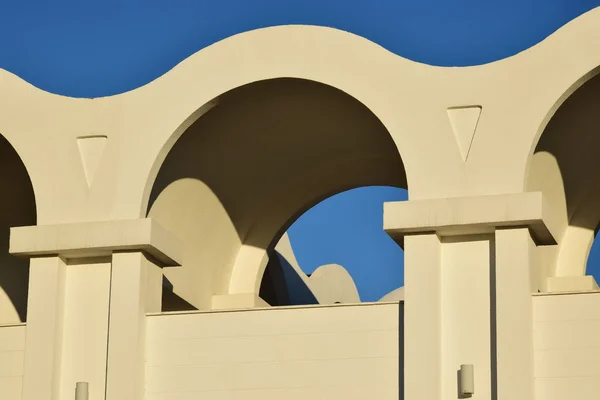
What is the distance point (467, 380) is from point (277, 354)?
2286 millimetres

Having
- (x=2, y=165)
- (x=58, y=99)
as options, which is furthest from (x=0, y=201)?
(x=58, y=99)

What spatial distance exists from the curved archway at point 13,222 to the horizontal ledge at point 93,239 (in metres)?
2.19

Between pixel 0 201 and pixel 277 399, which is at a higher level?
pixel 0 201

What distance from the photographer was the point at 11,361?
1648 cm

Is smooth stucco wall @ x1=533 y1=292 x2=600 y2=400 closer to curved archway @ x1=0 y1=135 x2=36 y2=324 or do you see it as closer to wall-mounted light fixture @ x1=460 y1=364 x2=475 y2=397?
wall-mounted light fixture @ x1=460 y1=364 x2=475 y2=397

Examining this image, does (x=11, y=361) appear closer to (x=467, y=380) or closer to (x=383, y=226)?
(x=383, y=226)

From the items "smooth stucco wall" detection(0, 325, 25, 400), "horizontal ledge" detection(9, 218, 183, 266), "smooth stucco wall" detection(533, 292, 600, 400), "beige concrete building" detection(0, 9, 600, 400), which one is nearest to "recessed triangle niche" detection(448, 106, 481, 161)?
"beige concrete building" detection(0, 9, 600, 400)

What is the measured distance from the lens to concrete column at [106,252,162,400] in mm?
15836

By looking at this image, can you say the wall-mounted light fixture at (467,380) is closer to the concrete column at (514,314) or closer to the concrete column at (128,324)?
the concrete column at (514,314)

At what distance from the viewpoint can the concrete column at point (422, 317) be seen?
15.0 metres

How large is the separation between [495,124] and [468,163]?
0.54 meters

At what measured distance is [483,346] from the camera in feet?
49.6

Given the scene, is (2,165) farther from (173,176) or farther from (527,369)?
(527,369)

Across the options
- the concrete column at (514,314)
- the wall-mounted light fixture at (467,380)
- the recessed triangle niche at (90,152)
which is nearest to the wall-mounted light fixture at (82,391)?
the recessed triangle niche at (90,152)
